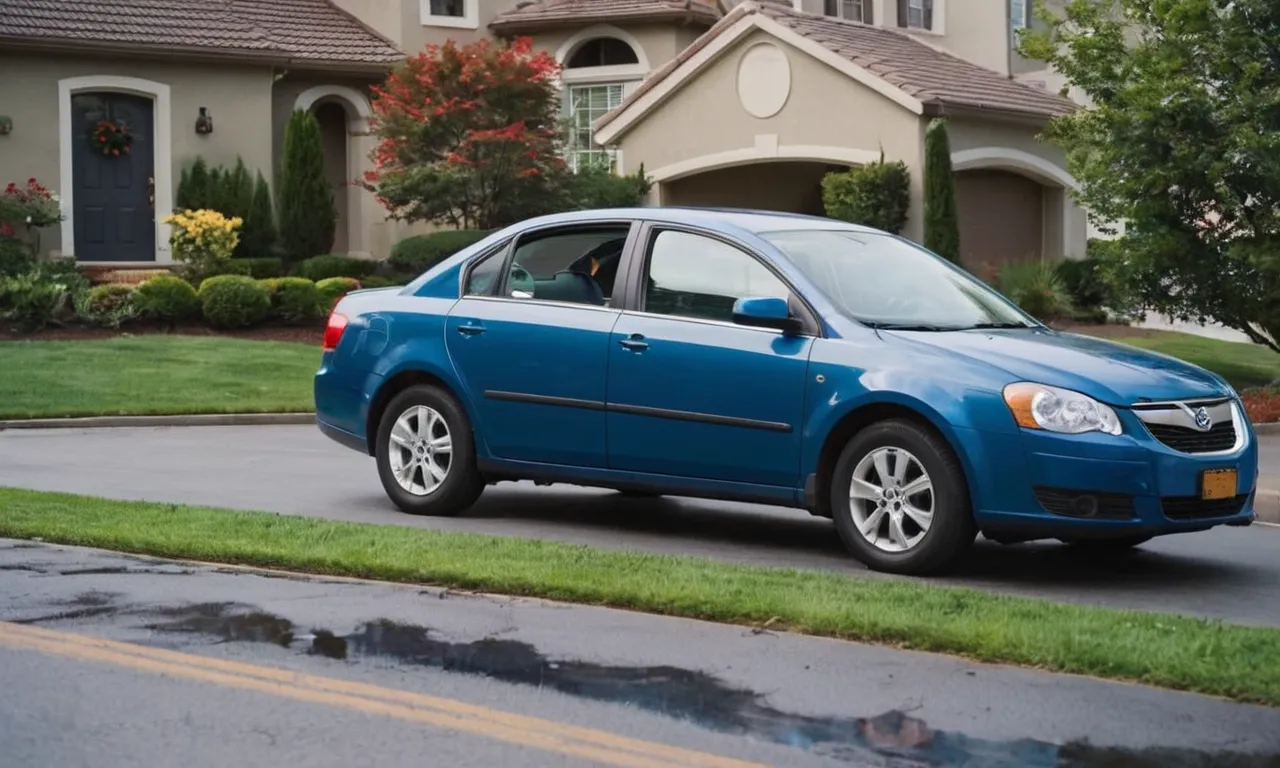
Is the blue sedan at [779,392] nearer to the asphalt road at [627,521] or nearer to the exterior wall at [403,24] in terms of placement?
the asphalt road at [627,521]

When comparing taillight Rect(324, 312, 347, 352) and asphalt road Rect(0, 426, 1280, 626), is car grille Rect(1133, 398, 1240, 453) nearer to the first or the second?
asphalt road Rect(0, 426, 1280, 626)

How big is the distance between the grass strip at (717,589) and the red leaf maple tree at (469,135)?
54.5 feet

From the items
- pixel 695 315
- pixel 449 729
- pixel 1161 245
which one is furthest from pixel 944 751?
pixel 1161 245

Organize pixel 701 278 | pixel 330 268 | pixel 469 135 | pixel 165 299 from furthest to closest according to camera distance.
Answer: pixel 330 268 → pixel 469 135 → pixel 165 299 → pixel 701 278

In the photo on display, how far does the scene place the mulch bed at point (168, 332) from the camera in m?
23.0

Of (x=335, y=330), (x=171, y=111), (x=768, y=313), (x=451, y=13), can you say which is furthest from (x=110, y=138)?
(x=768, y=313)

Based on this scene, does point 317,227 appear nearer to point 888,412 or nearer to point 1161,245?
point 1161,245

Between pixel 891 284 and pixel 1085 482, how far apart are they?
1824 millimetres

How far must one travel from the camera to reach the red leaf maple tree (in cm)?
2650

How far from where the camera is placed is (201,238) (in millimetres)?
26656

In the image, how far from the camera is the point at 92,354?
69.3 ft

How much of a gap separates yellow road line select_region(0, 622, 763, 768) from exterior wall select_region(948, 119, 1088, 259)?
21.7 meters

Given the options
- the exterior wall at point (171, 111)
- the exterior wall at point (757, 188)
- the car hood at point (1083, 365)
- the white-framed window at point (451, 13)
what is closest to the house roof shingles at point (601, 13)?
the white-framed window at point (451, 13)

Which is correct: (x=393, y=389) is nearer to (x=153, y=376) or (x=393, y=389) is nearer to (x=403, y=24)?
(x=153, y=376)
